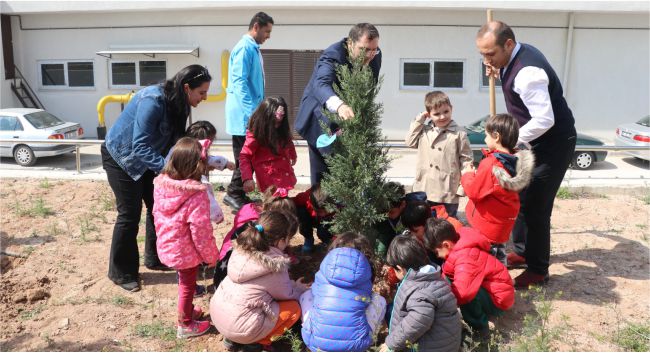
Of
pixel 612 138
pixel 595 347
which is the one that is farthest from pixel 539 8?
pixel 595 347

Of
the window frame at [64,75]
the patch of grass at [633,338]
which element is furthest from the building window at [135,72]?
the patch of grass at [633,338]

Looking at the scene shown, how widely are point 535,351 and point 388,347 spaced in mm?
925

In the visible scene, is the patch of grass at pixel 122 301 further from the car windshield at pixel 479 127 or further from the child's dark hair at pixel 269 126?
the car windshield at pixel 479 127

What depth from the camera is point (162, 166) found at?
4207 mm

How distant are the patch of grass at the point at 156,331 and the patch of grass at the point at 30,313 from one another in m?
0.90

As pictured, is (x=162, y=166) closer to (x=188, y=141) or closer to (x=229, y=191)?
(x=188, y=141)

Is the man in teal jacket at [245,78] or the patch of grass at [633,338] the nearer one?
the patch of grass at [633,338]

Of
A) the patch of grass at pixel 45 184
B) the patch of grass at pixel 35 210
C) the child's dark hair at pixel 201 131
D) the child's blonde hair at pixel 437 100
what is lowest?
the patch of grass at pixel 35 210

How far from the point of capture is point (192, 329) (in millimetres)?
3904

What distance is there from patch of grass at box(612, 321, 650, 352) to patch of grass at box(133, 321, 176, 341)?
3.10 m

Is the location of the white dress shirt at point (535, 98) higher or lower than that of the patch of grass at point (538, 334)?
higher

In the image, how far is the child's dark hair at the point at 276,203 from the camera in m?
4.47

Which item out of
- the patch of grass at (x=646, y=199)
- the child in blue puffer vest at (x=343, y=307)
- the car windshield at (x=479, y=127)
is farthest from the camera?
Result: the car windshield at (x=479, y=127)

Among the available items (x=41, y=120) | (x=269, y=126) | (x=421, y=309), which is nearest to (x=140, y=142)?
(x=269, y=126)
